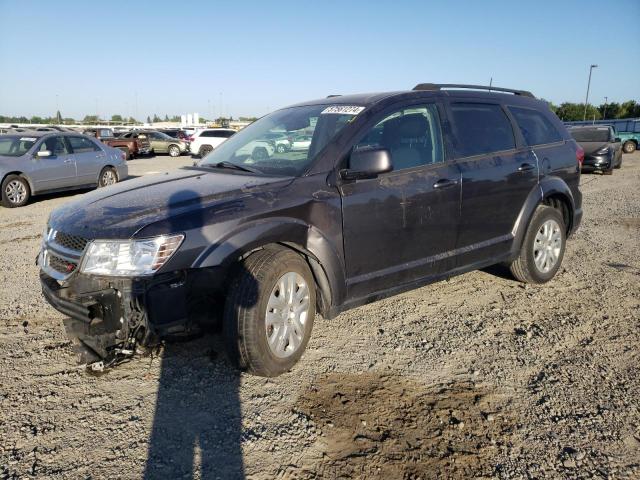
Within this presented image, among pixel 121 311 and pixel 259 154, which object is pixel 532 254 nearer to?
pixel 259 154

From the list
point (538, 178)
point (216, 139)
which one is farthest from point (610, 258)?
point (216, 139)

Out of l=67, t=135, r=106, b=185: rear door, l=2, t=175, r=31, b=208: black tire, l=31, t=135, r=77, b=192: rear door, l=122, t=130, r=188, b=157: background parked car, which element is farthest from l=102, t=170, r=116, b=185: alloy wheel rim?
l=122, t=130, r=188, b=157: background parked car

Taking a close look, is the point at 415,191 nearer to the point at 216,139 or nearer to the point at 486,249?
the point at 486,249

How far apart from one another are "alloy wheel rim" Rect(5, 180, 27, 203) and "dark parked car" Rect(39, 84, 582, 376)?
7.97m

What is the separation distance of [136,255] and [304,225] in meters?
1.08

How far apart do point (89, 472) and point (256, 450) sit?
804 millimetres

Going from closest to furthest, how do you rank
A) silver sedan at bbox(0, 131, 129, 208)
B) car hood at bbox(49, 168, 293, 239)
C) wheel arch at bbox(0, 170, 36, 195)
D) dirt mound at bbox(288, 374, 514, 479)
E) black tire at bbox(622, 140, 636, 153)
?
dirt mound at bbox(288, 374, 514, 479) → car hood at bbox(49, 168, 293, 239) → wheel arch at bbox(0, 170, 36, 195) → silver sedan at bbox(0, 131, 129, 208) → black tire at bbox(622, 140, 636, 153)

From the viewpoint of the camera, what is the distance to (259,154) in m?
4.21

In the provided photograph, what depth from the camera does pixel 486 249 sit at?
4.64 m

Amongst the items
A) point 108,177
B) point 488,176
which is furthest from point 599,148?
point 108,177

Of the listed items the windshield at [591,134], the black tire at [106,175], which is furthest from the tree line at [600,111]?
the black tire at [106,175]

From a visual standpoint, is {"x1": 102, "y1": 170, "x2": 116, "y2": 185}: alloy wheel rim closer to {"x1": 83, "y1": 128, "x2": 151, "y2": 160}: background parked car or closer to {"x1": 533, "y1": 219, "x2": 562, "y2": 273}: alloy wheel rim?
{"x1": 533, "y1": 219, "x2": 562, "y2": 273}: alloy wheel rim

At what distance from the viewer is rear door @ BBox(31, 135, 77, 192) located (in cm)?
1114

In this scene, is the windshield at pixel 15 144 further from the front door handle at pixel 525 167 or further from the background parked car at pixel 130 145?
the background parked car at pixel 130 145
